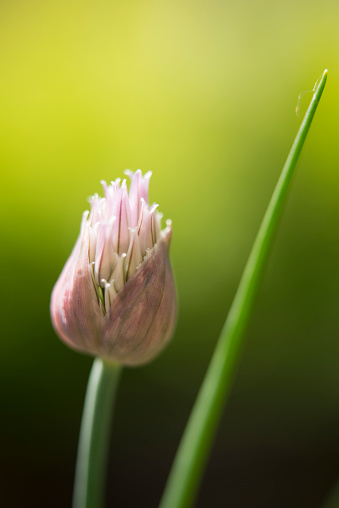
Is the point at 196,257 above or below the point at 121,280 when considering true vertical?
above

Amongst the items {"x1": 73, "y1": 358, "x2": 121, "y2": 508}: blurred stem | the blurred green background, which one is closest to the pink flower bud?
{"x1": 73, "y1": 358, "x2": 121, "y2": 508}: blurred stem

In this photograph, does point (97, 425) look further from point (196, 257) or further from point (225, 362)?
point (196, 257)

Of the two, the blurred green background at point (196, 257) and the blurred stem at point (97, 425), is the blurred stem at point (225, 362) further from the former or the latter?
the blurred green background at point (196, 257)

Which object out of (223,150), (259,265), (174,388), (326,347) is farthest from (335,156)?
(259,265)

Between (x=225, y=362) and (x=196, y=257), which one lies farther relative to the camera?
(x=196, y=257)

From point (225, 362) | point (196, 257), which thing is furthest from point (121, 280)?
point (196, 257)

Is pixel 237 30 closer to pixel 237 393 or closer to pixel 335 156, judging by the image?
pixel 335 156
